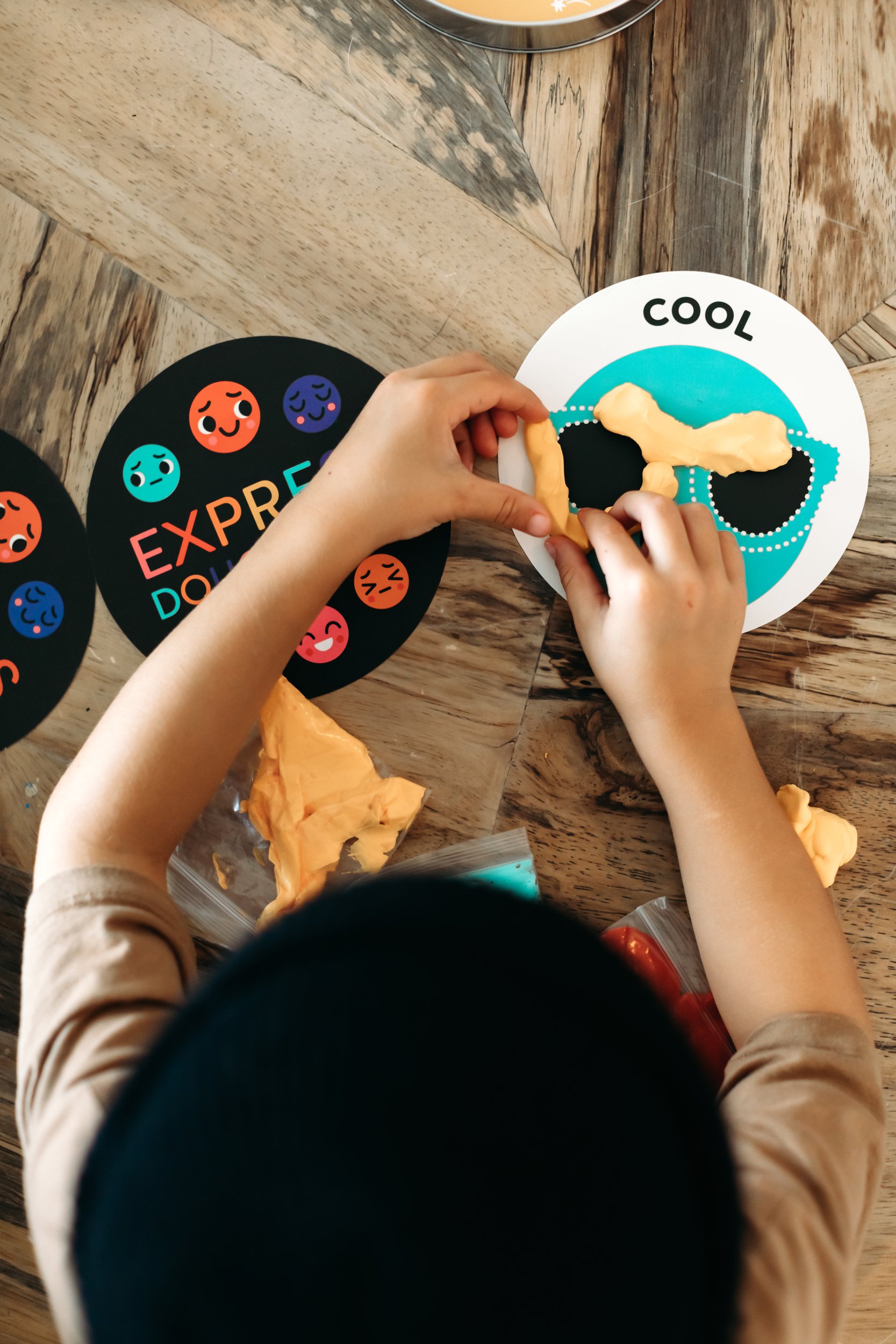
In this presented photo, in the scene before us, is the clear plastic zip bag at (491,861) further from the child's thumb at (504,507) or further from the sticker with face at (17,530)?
the sticker with face at (17,530)

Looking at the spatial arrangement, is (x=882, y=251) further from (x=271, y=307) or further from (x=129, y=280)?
(x=129, y=280)

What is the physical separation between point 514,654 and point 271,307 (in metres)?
0.31

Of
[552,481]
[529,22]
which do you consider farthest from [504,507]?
[529,22]

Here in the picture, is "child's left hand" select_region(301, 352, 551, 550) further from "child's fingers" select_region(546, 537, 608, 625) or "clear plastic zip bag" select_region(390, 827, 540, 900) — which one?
"clear plastic zip bag" select_region(390, 827, 540, 900)

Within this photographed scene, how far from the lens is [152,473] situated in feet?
→ 1.99

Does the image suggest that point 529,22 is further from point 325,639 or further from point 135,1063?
point 135,1063

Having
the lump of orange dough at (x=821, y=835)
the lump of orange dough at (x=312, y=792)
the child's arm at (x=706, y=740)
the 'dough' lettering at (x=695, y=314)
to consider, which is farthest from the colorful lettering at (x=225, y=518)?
the lump of orange dough at (x=821, y=835)

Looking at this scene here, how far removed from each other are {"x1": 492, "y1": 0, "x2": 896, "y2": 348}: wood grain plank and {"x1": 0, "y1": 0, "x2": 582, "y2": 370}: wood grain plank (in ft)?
0.31

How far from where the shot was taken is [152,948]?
1.47 feet

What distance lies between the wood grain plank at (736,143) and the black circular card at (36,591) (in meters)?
0.42

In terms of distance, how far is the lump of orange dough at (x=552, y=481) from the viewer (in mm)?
604

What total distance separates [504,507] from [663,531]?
0.11 m

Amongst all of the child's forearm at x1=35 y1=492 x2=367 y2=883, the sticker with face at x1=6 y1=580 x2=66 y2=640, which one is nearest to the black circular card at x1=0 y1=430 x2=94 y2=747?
the sticker with face at x1=6 y1=580 x2=66 y2=640

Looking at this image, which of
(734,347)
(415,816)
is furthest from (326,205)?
(415,816)
